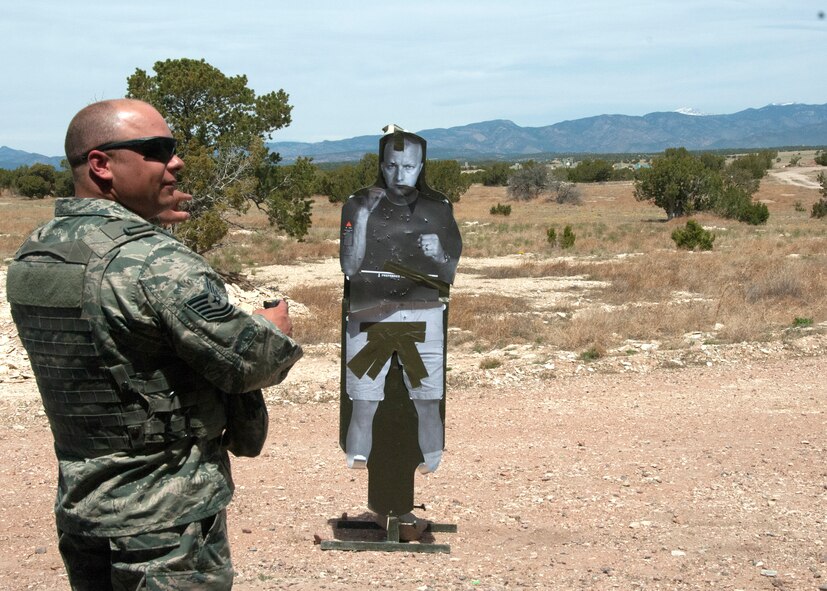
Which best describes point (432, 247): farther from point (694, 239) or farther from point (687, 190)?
point (687, 190)

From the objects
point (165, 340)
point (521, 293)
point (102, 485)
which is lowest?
point (521, 293)

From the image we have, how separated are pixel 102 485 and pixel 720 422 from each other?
20.8ft

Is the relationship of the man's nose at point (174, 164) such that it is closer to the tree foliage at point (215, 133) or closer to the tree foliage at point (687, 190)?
the tree foliage at point (215, 133)

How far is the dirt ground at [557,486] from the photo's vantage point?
472cm

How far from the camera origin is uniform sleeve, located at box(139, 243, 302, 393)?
2166 mm

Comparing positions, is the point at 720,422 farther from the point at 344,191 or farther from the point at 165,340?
the point at 344,191

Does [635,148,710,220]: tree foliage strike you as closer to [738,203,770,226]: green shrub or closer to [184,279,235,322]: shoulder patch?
[738,203,770,226]: green shrub

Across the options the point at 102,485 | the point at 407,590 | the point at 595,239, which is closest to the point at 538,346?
the point at 407,590

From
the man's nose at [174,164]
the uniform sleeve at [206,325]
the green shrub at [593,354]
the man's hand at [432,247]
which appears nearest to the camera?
the uniform sleeve at [206,325]

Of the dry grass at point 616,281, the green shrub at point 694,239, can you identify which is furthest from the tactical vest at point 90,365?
the green shrub at point 694,239

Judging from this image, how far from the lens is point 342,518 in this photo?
5316mm

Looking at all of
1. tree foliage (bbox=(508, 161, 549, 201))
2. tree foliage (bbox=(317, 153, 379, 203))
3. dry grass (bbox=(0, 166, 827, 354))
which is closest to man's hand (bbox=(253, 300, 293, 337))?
dry grass (bbox=(0, 166, 827, 354))

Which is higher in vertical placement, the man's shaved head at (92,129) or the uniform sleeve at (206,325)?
the man's shaved head at (92,129)

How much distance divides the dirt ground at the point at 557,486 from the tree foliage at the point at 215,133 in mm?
7292
